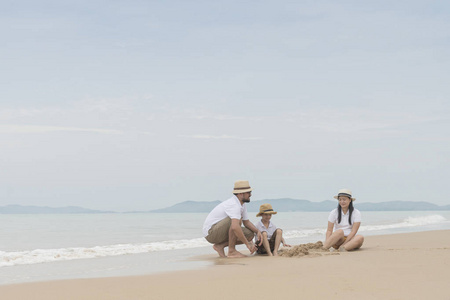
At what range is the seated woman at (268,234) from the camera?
7539 mm

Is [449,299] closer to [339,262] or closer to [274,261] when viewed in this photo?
[339,262]

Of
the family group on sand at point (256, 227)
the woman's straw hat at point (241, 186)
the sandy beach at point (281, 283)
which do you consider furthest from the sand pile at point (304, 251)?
the woman's straw hat at point (241, 186)

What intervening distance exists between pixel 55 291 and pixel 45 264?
3.65m

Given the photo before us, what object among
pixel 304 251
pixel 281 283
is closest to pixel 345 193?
pixel 304 251

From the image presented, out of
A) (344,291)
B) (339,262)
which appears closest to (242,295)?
(344,291)

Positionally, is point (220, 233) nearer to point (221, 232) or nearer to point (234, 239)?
point (221, 232)

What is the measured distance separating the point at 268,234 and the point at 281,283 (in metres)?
3.11

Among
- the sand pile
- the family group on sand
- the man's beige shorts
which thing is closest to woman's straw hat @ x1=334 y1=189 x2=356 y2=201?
the family group on sand

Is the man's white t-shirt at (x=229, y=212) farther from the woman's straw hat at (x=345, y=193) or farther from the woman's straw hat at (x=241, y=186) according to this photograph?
the woman's straw hat at (x=345, y=193)

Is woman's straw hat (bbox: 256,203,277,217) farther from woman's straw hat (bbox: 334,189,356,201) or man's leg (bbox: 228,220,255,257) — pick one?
woman's straw hat (bbox: 334,189,356,201)

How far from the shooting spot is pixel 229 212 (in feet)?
24.5

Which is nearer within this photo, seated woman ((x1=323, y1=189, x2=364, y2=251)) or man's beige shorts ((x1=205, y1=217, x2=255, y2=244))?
man's beige shorts ((x1=205, y1=217, x2=255, y2=244))

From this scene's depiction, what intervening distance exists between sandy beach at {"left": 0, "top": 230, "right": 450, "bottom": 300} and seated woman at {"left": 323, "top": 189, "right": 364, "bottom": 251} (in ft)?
4.70

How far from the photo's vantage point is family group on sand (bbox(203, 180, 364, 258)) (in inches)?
294
